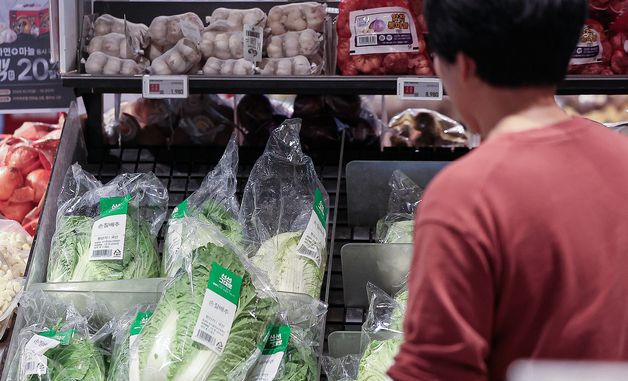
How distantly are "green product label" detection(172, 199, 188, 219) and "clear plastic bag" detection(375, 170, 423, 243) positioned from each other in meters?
0.63

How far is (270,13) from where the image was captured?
332cm

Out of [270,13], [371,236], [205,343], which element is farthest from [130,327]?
[270,13]

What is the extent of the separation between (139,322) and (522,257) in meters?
1.52

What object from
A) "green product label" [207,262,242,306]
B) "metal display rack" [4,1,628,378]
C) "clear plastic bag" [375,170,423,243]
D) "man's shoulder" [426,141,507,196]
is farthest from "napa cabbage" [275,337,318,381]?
"man's shoulder" [426,141,507,196]

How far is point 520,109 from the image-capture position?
1474mm

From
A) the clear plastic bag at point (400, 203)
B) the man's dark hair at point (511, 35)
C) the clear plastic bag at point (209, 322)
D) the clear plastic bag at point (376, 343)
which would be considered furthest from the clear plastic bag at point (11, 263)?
the man's dark hair at point (511, 35)

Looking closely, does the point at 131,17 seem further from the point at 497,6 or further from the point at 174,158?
the point at 497,6

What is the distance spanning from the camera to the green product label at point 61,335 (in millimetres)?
2695

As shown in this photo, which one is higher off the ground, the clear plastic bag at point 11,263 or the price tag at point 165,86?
the price tag at point 165,86

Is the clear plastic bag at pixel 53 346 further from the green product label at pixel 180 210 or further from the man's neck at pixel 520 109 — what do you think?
the man's neck at pixel 520 109

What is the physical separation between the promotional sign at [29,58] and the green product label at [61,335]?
1.26 meters

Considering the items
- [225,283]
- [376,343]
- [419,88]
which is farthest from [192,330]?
[419,88]

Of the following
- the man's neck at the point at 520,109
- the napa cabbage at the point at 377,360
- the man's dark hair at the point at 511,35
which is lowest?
the napa cabbage at the point at 377,360

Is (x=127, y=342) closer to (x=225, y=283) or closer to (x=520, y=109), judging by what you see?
(x=225, y=283)
